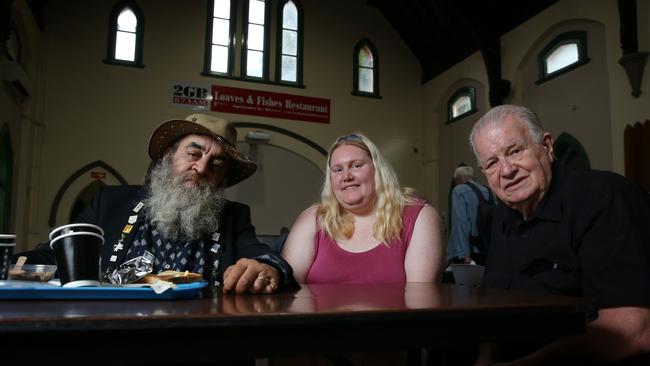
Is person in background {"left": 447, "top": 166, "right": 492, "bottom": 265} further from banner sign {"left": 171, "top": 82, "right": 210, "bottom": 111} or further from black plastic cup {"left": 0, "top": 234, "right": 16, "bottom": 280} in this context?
banner sign {"left": 171, "top": 82, "right": 210, "bottom": 111}

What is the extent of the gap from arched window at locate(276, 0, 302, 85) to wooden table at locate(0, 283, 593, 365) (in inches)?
366

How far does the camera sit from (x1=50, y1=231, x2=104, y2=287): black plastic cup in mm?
1006

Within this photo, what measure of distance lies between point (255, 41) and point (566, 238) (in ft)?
29.8

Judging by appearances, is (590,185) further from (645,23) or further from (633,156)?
(645,23)

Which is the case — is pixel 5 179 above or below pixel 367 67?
below

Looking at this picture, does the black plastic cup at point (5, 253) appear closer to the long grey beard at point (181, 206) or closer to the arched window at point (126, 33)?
the long grey beard at point (181, 206)

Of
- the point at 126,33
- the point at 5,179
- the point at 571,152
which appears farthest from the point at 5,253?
the point at 126,33

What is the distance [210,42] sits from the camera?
949cm

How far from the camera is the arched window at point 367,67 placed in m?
10.6

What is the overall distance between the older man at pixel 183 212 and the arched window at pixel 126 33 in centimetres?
757

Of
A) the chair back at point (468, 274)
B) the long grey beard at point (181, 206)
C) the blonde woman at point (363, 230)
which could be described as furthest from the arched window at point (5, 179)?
the chair back at point (468, 274)

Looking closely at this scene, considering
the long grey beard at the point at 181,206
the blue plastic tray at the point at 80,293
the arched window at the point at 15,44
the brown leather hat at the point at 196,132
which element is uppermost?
the arched window at the point at 15,44

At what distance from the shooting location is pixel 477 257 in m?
5.25

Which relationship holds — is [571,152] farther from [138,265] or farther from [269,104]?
A: [138,265]
